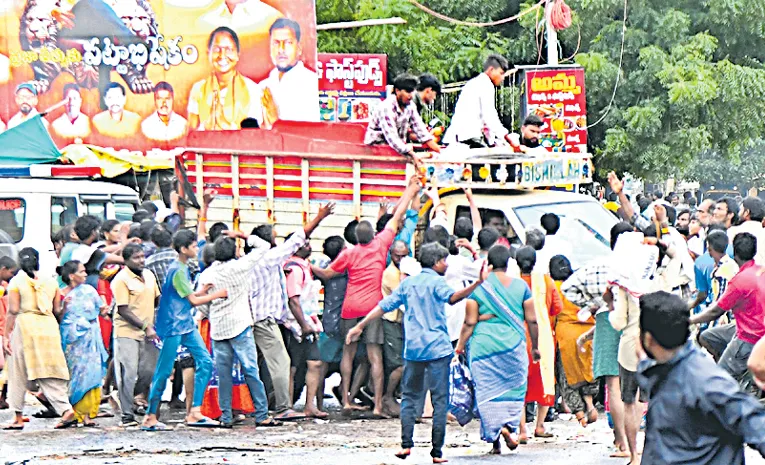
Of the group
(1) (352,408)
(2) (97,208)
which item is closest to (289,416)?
(1) (352,408)

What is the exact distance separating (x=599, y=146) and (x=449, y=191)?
10.6 meters

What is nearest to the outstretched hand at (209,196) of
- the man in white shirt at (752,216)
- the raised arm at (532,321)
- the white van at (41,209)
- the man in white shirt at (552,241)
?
the white van at (41,209)

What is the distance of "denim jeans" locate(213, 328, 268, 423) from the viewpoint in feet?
35.4

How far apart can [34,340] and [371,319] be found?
9.26 ft

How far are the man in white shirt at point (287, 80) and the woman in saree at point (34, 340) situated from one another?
467 inches

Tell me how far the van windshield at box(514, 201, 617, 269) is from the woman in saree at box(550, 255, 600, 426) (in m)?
1.13

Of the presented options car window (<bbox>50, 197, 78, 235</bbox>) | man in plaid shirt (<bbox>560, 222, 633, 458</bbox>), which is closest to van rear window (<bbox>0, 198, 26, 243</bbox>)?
car window (<bbox>50, 197, 78, 235</bbox>)

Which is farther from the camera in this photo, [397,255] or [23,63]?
[23,63]

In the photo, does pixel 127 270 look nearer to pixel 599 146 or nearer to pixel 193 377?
pixel 193 377

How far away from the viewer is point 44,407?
12.2 meters

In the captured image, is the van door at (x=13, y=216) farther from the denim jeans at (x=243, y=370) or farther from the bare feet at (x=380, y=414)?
the bare feet at (x=380, y=414)

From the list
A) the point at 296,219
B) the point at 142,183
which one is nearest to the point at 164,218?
the point at 296,219

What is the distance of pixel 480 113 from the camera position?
13.2 m

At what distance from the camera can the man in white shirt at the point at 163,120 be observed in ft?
72.9
